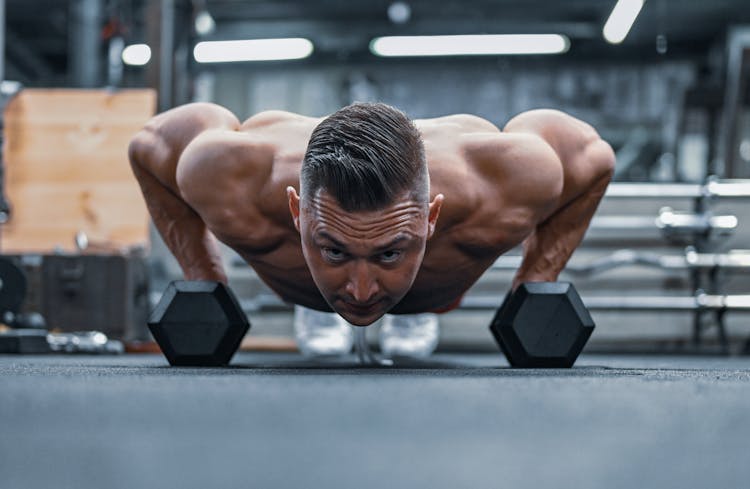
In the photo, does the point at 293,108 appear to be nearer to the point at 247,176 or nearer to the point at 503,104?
the point at 503,104

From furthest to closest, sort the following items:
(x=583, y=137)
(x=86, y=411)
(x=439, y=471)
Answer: (x=583, y=137)
(x=86, y=411)
(x=439, y=471)

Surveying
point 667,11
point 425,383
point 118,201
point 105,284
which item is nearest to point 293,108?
point 667,11

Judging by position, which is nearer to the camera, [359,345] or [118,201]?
[359,345]

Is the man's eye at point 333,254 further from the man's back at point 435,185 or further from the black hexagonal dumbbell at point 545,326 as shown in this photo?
the black hexagonal dumbbell at point 545,326

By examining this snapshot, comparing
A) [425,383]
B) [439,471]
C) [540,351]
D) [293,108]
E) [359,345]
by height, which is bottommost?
[293,108]

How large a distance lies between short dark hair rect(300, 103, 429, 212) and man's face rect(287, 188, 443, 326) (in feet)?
0.07

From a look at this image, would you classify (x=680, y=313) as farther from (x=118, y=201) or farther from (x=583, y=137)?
(x=118, y=201)

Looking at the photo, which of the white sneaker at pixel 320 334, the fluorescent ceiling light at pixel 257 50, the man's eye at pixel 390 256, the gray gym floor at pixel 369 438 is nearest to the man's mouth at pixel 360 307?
the man's eye at pixel 390 256

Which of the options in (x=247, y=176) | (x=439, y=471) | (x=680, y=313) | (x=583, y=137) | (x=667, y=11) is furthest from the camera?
(x=667, y=11)

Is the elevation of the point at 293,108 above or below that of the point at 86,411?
below

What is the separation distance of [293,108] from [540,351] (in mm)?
6713

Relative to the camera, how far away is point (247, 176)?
197 centimetres

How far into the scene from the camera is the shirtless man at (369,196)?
1.60 m

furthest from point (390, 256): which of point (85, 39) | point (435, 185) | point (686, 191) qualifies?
point (85, 39)
